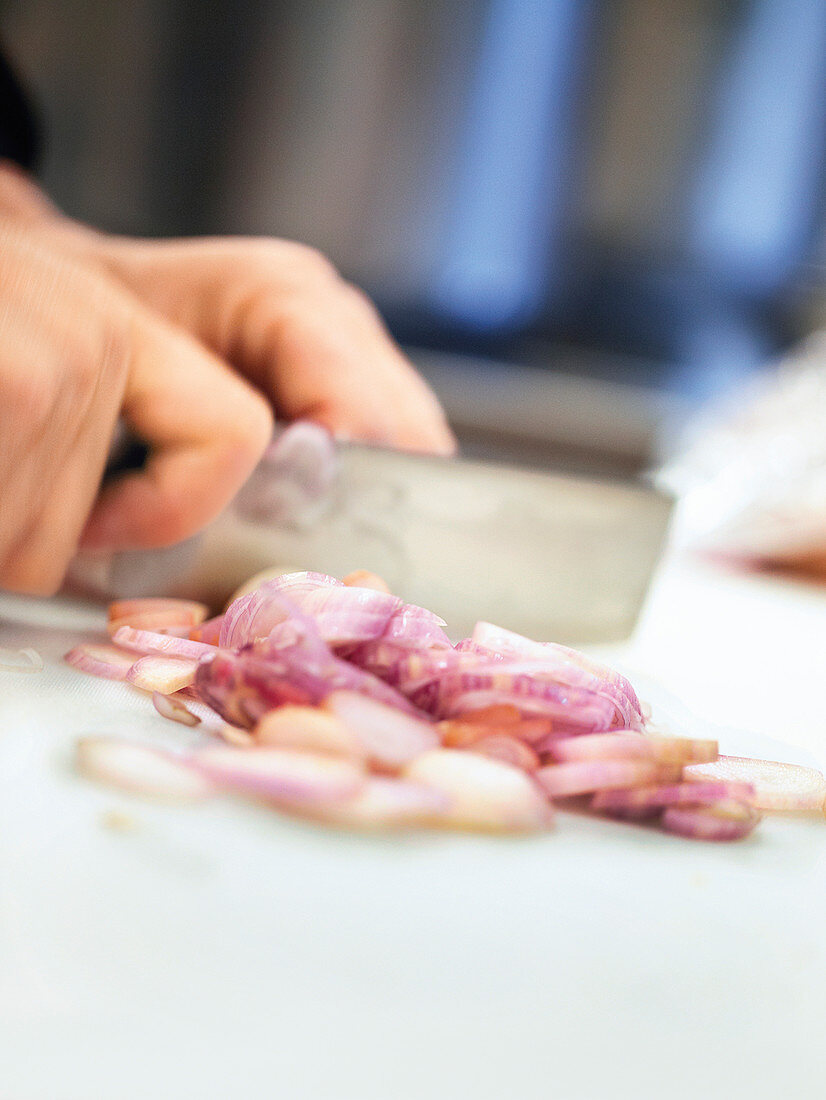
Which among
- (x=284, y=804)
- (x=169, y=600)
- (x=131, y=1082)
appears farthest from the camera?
(x=169, y=600)

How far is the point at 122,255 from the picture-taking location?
33.8 inches

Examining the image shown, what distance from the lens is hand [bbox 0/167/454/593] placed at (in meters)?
0.47

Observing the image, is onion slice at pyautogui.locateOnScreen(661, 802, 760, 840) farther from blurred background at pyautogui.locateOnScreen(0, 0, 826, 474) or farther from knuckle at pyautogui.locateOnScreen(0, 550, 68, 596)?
blurred background at pyautogui.locateOnScreen(0, 0, 826, 474)

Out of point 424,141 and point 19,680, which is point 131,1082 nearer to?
point 19,680

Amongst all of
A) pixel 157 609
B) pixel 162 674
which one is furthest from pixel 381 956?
pixel 157 609

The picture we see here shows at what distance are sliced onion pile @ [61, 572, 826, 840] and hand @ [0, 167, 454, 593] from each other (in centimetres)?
14

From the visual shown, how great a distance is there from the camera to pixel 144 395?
1.73ft

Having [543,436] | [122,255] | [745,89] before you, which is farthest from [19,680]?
[745,89]

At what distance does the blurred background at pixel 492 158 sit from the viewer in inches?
39.2

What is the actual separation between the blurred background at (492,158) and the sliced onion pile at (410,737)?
22.8 inches

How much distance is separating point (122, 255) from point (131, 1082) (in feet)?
2.69

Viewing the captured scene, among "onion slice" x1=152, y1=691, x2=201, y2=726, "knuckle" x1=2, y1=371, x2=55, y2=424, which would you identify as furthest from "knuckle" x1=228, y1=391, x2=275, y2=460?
"onion slice" x1=152, y1=691, x2=201, y2=726

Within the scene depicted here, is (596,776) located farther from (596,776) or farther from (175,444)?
(175,444)

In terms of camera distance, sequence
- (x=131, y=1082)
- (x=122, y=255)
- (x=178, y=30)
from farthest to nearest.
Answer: (x=178, y=30) → (x=122, y=255) → (x=131, y=1082)
